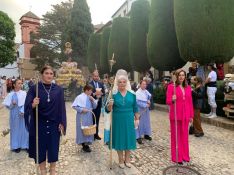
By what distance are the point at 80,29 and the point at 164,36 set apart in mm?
21001

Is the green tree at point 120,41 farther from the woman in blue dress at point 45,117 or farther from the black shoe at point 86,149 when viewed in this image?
the woman in blue dress at point 45,117

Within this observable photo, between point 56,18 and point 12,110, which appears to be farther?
point 56,18

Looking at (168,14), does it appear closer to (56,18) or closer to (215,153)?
(215,153)

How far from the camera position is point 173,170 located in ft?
16.9

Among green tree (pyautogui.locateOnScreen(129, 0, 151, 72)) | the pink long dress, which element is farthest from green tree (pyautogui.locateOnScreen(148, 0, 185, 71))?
the pink long dress

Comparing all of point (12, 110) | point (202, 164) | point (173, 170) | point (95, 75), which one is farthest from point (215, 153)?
point (12, 110)

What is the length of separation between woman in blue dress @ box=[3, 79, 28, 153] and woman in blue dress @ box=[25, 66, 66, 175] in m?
2.52

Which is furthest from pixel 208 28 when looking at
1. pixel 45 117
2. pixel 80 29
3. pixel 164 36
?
pixel 80 29

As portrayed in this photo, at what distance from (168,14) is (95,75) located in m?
8.32

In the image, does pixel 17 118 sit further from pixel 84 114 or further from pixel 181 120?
pixel 181 120

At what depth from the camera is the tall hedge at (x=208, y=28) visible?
37.3ft

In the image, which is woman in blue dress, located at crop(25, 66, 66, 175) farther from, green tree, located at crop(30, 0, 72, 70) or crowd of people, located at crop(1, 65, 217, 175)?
green tree, located at crop(30, 0, 72, 70)

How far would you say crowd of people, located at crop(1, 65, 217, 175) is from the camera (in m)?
4.22

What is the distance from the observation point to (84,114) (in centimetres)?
655
